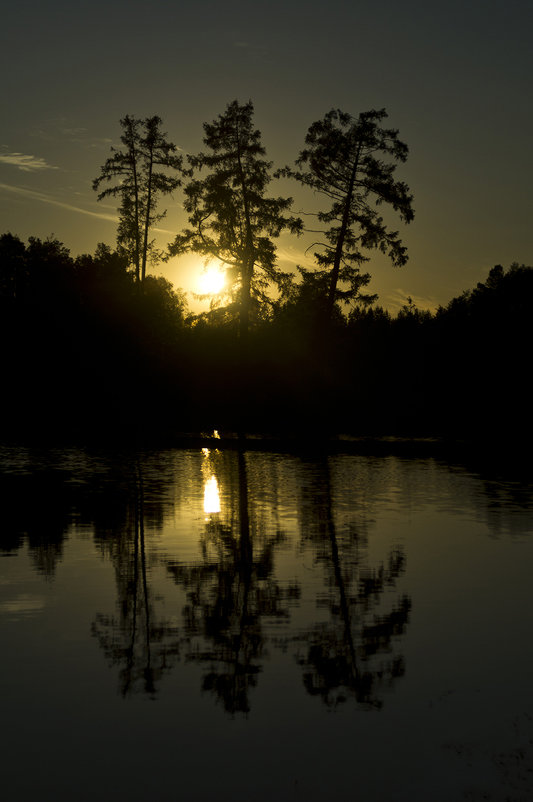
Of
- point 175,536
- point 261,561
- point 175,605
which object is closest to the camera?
point 175,605

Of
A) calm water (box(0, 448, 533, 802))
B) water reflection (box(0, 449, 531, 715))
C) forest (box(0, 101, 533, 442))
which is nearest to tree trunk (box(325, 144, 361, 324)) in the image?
forest (box(0, 101, 533, 442))

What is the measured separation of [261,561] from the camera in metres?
14.5

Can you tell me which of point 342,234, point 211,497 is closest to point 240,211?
point 342,234

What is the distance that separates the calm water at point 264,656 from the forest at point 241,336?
3138cm

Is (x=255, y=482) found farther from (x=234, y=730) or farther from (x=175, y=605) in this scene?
(x=234, y=730)

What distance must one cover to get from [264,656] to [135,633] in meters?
1.60

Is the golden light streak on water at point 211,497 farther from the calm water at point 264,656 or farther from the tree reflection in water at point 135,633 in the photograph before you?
the tree reflection in water at point 135,633

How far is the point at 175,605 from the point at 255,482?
616 inches

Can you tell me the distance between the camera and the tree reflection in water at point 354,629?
849 centimetres

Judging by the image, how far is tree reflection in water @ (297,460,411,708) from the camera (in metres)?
8.49

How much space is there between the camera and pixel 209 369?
62781 millimetres

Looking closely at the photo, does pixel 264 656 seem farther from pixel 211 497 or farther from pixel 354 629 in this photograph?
pixel 211 497

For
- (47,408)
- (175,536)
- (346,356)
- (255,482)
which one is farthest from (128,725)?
(346,356)

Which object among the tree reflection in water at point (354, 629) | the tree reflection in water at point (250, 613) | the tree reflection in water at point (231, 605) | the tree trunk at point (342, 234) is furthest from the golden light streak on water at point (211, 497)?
the tree trunk at point (342, 234)
